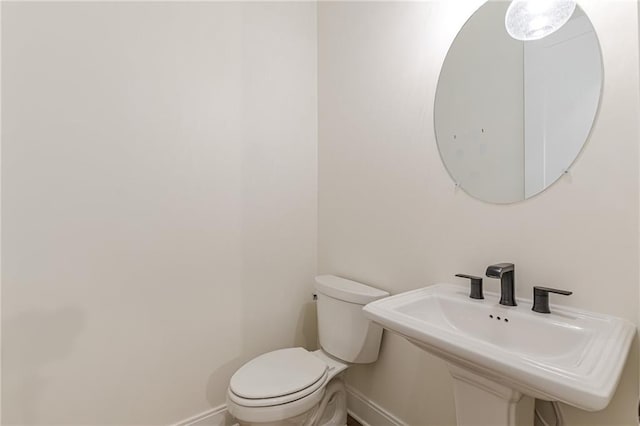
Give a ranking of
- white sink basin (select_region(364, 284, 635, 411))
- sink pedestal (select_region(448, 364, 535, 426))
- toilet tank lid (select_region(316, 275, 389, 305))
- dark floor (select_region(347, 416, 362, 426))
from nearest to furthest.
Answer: white sink basin (select_region(364, 284, 635, 411)), sink pedestal (select_region(448, 364, 535, 426)), toilet tank lid (select_region(316, 275, 389, 305)), dark floor (select_region(347, 416, 362, 426))

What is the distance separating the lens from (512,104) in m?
1.08

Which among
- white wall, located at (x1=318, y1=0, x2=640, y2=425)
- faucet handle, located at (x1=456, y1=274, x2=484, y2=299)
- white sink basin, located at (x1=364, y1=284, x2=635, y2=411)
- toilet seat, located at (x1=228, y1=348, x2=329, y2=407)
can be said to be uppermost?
white wall, located at (x1=318, y1=0, x2=640, y2=425)

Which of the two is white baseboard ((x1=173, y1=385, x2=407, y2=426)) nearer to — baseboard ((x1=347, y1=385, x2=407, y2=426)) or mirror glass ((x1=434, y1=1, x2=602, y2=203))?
baseboard ((x1=347, y1=385, x2=407, y2=426))

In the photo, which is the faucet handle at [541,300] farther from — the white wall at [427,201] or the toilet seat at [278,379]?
the toilet seat at [278,379]

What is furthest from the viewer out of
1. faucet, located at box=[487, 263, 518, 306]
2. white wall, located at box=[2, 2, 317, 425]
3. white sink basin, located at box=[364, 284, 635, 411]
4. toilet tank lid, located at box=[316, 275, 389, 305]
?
toilet tank lid, located at box=[316, 275, 389, 305]

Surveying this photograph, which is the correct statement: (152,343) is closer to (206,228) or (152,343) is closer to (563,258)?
(206,228)

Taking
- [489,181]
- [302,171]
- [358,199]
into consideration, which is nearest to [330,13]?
[302,171]

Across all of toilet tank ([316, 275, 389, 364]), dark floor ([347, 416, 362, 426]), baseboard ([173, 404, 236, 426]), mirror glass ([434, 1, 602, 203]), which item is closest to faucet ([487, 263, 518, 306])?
mirror glass ([434, 1, 602, 203])

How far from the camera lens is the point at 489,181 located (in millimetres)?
1134

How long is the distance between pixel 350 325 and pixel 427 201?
0.69 meters

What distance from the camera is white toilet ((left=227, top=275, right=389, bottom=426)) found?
1207 mm

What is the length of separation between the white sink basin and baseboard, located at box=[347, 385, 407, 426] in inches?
28.6

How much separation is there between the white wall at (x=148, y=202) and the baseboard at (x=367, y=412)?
43cm

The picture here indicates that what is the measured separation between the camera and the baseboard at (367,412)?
58.7 inches
